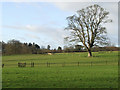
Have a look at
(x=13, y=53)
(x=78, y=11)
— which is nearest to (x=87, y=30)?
(x=78, y=11)

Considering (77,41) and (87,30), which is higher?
(87,30)

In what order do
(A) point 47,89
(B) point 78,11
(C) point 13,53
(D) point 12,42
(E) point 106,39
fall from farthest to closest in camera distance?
(D) point 12,42
(C) point 13,53
(B) point 78,11
(E) point 106,39
(A) point 47,89

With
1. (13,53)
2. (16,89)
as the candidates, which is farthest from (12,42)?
(16,89)

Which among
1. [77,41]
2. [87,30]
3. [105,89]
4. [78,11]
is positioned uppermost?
[78,11]

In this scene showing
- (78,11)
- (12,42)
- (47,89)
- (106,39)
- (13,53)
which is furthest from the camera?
(12,42)

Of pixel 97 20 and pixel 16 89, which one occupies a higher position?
pixel 97 20

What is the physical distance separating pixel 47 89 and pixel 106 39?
42.0m

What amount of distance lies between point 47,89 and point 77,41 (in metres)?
Answer: 41.7

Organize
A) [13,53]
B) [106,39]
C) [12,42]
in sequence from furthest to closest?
[12,42]
[13,53]
[106,39]

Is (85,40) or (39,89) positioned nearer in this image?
(39,89)

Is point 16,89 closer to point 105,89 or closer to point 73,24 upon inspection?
point 105,89

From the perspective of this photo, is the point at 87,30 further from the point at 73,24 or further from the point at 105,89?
the point at 105,89

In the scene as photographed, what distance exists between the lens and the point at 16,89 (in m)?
9.63

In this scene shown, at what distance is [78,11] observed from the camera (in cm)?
5241
